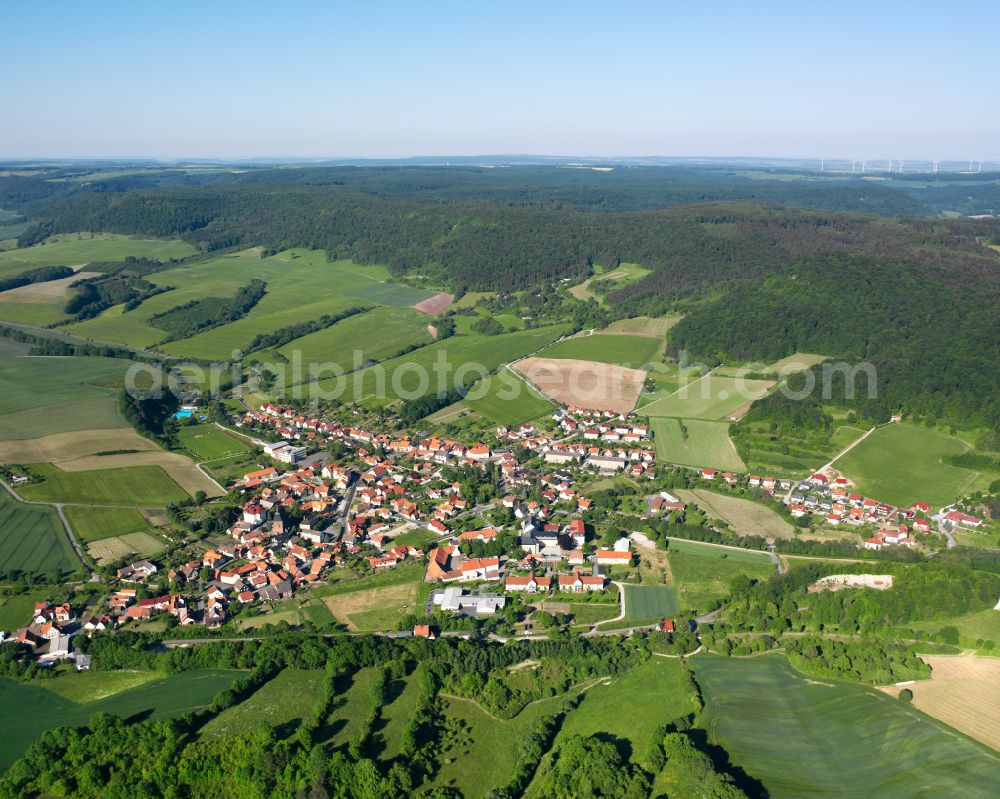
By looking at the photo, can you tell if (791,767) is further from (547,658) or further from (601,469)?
(601,469)

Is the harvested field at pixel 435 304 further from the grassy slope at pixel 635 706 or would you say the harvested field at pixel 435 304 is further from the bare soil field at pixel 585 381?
the grassy slope at pixel 635 706

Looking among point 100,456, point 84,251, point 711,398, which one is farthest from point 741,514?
point 84,251

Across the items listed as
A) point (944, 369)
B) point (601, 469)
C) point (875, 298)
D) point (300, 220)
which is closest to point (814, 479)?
point (601, 469)

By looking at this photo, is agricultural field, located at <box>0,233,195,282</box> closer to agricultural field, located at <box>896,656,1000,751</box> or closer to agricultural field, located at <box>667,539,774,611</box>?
agricultural field, located at <box>667,539,774,611</box>

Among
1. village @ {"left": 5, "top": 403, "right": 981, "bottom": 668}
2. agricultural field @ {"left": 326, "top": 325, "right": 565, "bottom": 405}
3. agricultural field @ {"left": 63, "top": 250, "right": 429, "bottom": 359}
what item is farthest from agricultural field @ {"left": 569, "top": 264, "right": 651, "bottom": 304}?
village @ {"left": 5, "top": 403, "right": 981, "bottom": 668}

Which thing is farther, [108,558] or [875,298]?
[875,298]
